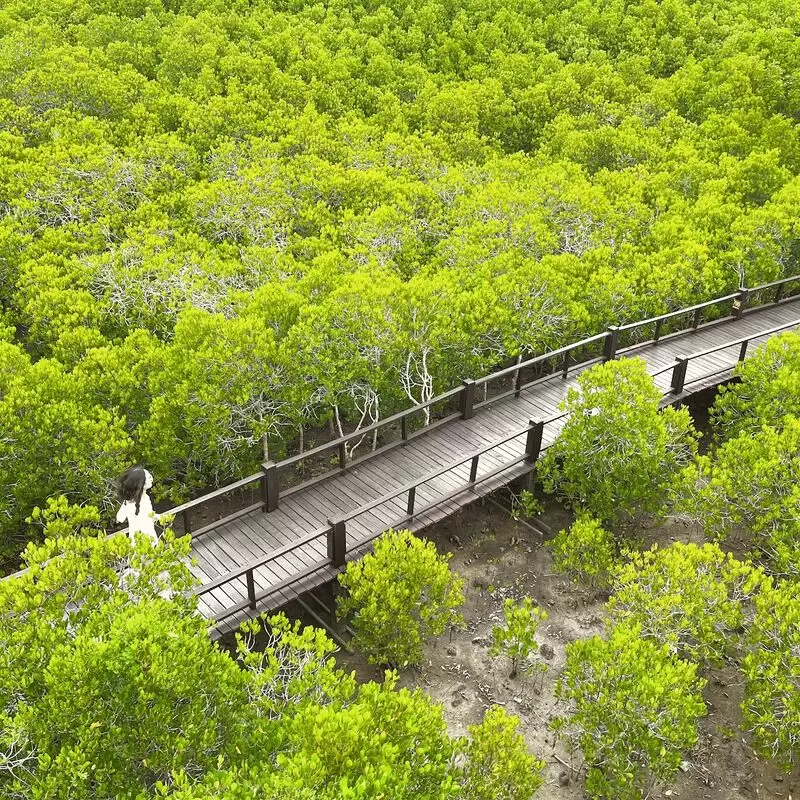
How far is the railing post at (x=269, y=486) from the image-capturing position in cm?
1188

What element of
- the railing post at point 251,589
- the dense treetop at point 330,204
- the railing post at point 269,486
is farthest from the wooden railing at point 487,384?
the railing post at point 251,589

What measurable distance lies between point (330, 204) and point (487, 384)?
25.0 ft

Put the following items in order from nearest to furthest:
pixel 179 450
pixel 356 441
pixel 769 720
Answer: pixel 769 720 → pixel 179 450 → pixel 356 441

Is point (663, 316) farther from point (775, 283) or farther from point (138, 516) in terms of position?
point (138, 516)

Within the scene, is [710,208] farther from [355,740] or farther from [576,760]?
[355,740]

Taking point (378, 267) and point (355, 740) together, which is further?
point (378, 267)

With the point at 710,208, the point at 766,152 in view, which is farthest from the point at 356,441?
the point at 766,152

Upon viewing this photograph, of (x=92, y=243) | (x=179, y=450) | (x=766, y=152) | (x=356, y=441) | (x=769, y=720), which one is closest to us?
(x=769, y=720)

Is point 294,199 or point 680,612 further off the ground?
point 294,199

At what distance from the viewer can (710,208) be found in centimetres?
1908

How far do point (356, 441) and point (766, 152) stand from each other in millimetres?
16132

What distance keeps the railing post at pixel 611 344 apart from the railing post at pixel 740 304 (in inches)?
157

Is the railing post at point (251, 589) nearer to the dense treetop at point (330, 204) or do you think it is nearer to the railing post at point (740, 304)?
the dense treetop at point (330, 204)

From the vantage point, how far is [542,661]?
38.1 ft
